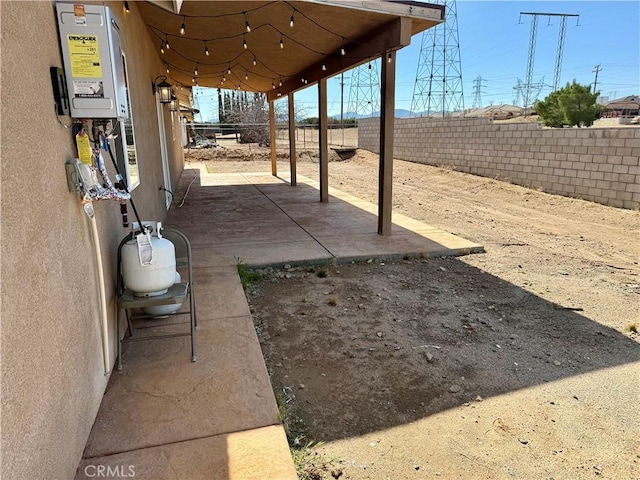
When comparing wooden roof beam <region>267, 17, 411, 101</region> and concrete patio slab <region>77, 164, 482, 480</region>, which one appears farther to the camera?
wooden roof beam <region>267, 17, 411, 101</region>

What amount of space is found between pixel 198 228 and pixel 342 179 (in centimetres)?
718

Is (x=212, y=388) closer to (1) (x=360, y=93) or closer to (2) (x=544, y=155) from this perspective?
(2) (x=544, y=155)

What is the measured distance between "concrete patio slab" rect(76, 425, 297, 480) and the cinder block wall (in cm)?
786

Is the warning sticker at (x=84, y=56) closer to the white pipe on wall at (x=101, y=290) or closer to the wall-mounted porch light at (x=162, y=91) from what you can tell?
the white pipe on wall at (x=101, y=290)

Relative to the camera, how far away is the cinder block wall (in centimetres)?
722

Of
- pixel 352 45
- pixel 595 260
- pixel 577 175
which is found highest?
pixel 352 45

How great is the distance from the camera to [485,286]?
154 inches

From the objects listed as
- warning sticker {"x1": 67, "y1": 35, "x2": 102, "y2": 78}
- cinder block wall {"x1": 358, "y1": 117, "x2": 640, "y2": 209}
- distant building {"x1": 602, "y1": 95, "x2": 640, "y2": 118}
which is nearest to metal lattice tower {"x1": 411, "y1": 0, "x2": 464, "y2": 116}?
cinder block wall {"x1": 358, "y1": 117, "x2": 640, "y2": 209}

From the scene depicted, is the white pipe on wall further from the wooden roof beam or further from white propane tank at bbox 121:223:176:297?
the wooden roof beam

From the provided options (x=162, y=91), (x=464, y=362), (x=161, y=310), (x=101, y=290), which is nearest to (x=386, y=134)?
(x=464, y=362)

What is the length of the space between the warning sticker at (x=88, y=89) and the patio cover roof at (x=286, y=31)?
146 cm

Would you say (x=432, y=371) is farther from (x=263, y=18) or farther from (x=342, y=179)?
(x=342, y=179)

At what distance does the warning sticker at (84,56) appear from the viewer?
1.73 m

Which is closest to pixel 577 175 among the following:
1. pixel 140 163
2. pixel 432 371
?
pixel 432 371
